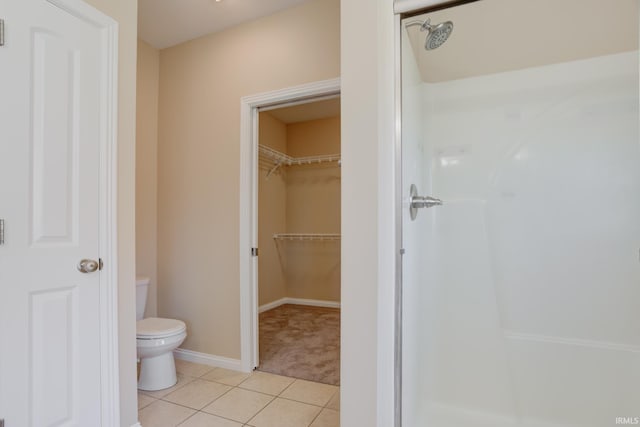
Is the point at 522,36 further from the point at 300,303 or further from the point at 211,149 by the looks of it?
the point at 300,303

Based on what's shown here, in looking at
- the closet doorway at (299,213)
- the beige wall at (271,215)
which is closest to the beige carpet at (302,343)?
the closet doorway at (299,213)

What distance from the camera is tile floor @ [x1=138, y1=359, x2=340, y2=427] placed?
173 centimetres

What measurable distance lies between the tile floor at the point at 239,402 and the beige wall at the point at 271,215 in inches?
67.8

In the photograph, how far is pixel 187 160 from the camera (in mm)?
2600

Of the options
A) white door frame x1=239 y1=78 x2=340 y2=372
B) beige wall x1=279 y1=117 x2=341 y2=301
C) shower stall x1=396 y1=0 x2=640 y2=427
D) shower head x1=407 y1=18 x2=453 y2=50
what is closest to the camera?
shower head x1=407 y1=18 x2=453 y2=50

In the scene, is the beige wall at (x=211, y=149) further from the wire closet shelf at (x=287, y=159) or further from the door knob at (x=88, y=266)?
the wire closet shelf at (x=287, y=159)

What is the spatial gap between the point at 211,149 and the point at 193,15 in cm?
96

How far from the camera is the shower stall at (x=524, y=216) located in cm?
151

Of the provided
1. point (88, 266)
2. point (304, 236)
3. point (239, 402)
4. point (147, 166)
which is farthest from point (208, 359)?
point (304, 236)

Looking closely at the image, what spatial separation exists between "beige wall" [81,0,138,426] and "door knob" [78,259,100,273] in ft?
0.40

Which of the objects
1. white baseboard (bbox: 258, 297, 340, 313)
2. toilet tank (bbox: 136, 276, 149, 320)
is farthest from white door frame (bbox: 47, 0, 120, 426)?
white baseboard (bbox: 258, 297, 340, 313)

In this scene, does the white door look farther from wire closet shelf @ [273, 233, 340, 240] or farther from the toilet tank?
wire closet shelf @ [273, 233, 340, 240]

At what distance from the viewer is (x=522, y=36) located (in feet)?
5.56

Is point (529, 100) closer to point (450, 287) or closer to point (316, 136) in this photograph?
point (450, 287)
